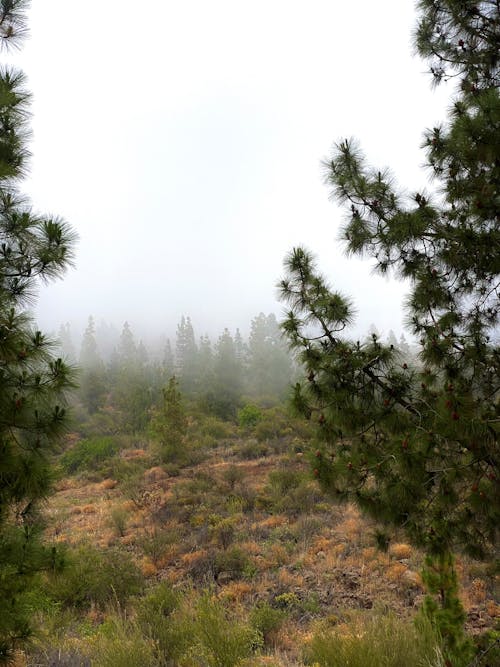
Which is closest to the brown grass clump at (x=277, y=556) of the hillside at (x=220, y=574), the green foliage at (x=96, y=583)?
the hillside at (x=220, y=574)

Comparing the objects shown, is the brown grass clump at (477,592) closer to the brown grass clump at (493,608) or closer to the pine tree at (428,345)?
the brown grass clump at (493,608)

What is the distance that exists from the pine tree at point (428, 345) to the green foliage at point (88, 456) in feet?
59.5

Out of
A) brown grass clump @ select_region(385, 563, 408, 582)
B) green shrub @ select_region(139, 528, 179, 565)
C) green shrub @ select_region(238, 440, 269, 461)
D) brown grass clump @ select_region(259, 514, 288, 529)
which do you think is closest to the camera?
brown grass clump @ select_region(385, 563, 408, 582)

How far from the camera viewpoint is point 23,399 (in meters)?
2.65

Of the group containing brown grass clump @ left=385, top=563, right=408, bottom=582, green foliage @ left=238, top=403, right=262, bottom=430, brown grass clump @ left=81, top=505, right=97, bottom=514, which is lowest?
brown grass clump @ left=385, top=563, right=408, bottom=582

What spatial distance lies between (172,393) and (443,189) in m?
15.2

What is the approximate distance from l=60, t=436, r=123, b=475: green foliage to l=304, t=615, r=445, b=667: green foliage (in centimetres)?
1774

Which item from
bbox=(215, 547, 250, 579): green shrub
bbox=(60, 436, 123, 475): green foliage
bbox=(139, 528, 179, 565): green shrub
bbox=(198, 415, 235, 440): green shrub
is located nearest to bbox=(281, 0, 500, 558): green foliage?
bbox=(215, 547, 250, 579): green shrub

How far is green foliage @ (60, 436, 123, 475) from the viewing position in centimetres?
1930

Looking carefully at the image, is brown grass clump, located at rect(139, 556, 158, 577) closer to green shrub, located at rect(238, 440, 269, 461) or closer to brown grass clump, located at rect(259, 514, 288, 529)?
brown grass clump, located at rect(259, 514, 288, 529)

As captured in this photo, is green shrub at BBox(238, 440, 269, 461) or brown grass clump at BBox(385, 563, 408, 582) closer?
brown grass clump at BBox(385, 563, 408, 582)

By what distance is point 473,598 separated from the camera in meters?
5.57

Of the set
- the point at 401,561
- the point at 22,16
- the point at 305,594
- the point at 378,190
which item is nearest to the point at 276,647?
the point at 305,594

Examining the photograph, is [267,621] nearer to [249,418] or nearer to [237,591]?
[237,591]
